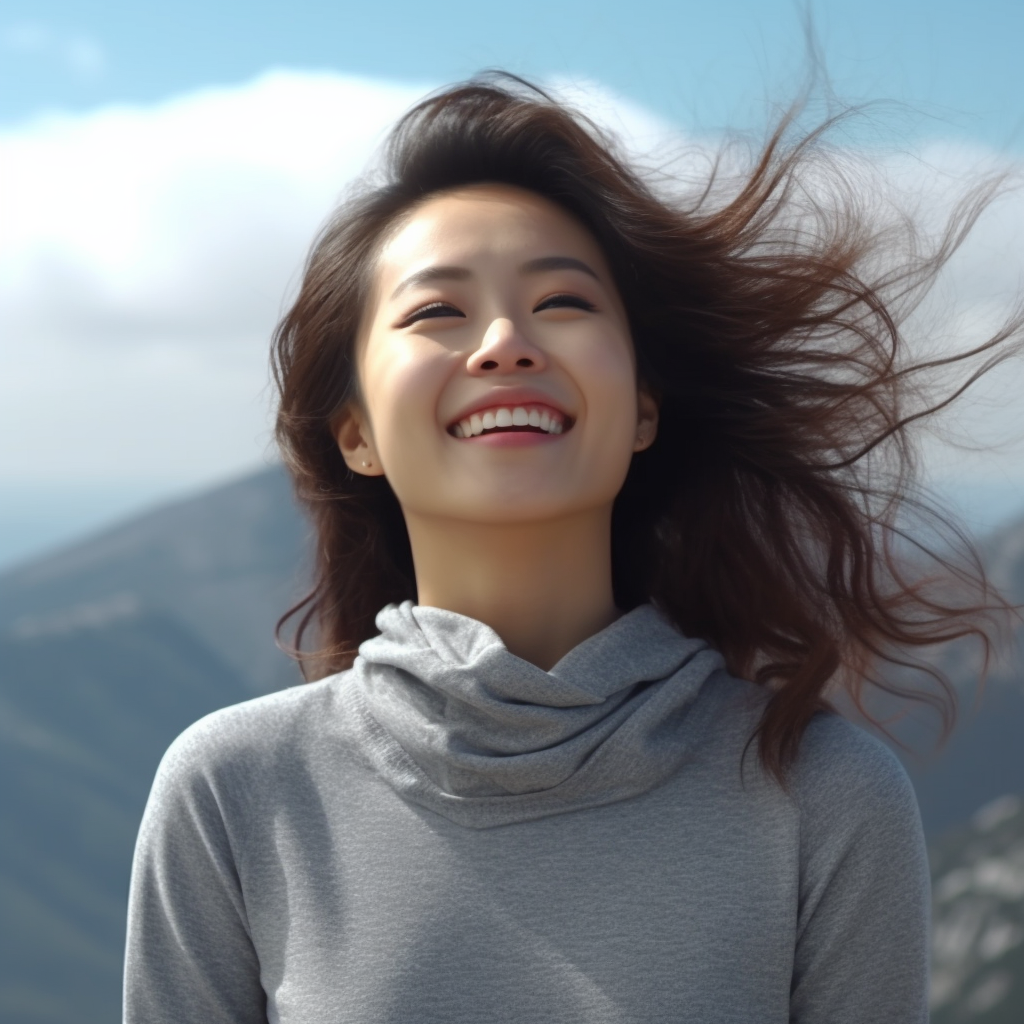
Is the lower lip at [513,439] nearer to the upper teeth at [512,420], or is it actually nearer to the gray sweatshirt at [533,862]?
the upper teeth at [512,420]

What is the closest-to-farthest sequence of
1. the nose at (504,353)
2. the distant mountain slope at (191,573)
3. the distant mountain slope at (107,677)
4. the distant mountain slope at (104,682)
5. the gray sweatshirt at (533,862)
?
the gray sweatshirt at (533,862), the nose at (504,353), the distant mountain slope at (104,682), the distant mountain slope at (107,677), the distant mountain slope at (191,573)

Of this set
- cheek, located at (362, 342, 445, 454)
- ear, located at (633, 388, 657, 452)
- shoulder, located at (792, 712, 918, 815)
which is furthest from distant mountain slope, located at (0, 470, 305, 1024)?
shoulder, located at (792, 712, 918, 815)

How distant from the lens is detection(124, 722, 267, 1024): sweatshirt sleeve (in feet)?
5.98

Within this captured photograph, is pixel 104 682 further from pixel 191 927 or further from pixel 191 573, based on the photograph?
pixel 191 927

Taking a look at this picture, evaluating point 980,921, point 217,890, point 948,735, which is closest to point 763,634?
point 948,735

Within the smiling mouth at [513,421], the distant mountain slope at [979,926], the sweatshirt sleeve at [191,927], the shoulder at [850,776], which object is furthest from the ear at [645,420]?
the distant mountain slope at [979,926]

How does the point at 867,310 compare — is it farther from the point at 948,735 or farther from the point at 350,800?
the point at 350,800

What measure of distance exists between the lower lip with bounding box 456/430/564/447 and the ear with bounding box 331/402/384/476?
298 mm

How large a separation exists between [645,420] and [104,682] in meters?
19.6

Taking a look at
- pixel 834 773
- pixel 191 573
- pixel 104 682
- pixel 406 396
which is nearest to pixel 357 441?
pixel 406 396

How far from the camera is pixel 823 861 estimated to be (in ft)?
5.62

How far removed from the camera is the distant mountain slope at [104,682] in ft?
62.6

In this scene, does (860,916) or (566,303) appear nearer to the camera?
(860,916)

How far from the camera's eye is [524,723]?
5.73 feet
